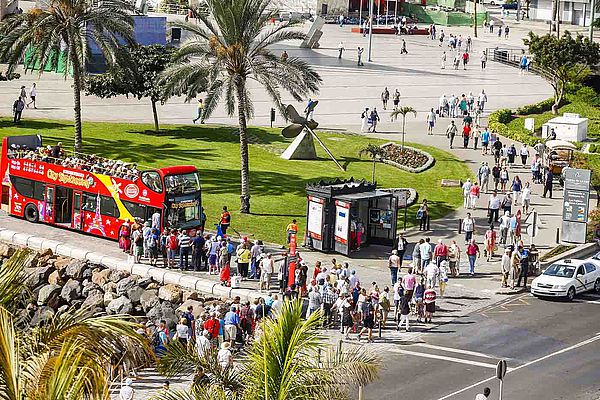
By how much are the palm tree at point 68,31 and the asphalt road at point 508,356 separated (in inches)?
853

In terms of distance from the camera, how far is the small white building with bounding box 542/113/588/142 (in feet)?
200

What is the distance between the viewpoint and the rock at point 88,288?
116ft

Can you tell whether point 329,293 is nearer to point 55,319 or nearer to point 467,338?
point 467,338

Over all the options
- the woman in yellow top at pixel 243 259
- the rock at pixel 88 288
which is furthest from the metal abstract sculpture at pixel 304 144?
the rock at pixel 88 288

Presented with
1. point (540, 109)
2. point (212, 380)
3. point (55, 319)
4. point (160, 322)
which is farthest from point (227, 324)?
point (540, 109)

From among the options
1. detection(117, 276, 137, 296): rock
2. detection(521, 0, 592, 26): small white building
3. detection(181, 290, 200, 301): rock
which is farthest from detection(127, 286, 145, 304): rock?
detection(521, 0, 592, 26): small white building

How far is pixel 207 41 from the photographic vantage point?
42.7 metres

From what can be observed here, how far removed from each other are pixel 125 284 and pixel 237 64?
11.2m

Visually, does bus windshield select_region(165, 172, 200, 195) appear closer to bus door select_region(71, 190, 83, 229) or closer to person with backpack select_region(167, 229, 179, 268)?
person with backpack select_region(167, 229, 179, 268)

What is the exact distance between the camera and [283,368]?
1052cm

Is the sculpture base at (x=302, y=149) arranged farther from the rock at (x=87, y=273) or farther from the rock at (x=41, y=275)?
the rock at (x=41, y=275)

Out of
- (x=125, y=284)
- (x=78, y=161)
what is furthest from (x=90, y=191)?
(x=125, y=284)

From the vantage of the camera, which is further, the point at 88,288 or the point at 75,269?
the point at 75,269

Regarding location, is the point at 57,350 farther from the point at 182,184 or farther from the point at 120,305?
the point at 182,184
